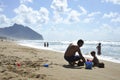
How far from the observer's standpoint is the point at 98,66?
1087cm

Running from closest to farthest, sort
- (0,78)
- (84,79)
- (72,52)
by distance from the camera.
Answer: (0,78)
(84,79)
(72,52)

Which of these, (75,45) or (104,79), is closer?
(104,79)

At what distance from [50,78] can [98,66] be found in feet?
14.3

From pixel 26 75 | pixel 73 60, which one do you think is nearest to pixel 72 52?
pixel 73 60

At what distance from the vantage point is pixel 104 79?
24.8 feet

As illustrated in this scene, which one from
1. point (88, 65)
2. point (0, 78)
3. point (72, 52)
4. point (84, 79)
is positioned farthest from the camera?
point (72, 52)

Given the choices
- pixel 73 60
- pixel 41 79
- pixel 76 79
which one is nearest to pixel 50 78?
pixel 41 79

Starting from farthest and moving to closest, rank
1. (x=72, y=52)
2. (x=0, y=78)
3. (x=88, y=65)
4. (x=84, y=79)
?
1. (x=72, y=52)
2. (x=88, y=65)
3. (x=84, y=79)
4. (x=0, y=78)

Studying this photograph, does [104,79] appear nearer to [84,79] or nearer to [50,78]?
[84,79]

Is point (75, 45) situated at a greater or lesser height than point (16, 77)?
greater

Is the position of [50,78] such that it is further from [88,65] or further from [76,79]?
[88,65]


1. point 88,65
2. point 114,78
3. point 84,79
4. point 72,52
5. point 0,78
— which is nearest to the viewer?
point 0,78

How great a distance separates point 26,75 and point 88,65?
3.29 meters

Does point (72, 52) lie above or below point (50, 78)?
above
